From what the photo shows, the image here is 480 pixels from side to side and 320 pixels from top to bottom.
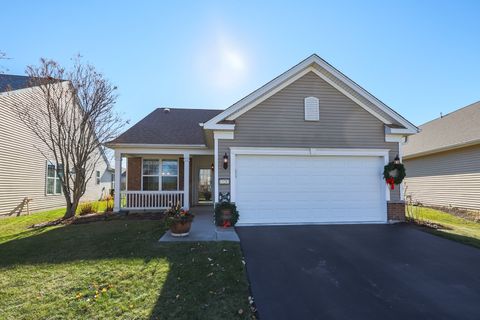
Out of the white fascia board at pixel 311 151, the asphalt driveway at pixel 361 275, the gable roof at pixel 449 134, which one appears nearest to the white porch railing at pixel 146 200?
the white fascia board at pixel 311 151

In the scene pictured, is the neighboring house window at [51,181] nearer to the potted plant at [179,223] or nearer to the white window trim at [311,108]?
the potted plant at [179,223]

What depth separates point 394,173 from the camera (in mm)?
8648

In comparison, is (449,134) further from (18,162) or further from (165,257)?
(18,162)

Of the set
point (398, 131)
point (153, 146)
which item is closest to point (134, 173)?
point (153, 146)

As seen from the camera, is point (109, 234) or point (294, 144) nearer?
point (109, 234)

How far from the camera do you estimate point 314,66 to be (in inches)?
356

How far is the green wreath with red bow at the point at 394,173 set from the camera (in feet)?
28.1

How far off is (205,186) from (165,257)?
9.81 m

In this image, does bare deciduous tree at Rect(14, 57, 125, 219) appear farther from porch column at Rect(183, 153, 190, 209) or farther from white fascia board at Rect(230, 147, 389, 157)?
white fascia board at Rect(230, 147, 389, 157)

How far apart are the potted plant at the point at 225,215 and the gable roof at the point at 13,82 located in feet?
33.1

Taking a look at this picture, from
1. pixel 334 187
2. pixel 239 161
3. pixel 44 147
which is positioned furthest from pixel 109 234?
pixel 44 147

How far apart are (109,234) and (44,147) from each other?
10618mm

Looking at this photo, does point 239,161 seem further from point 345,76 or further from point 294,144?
point 345,76

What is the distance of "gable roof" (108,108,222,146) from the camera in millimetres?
12156
